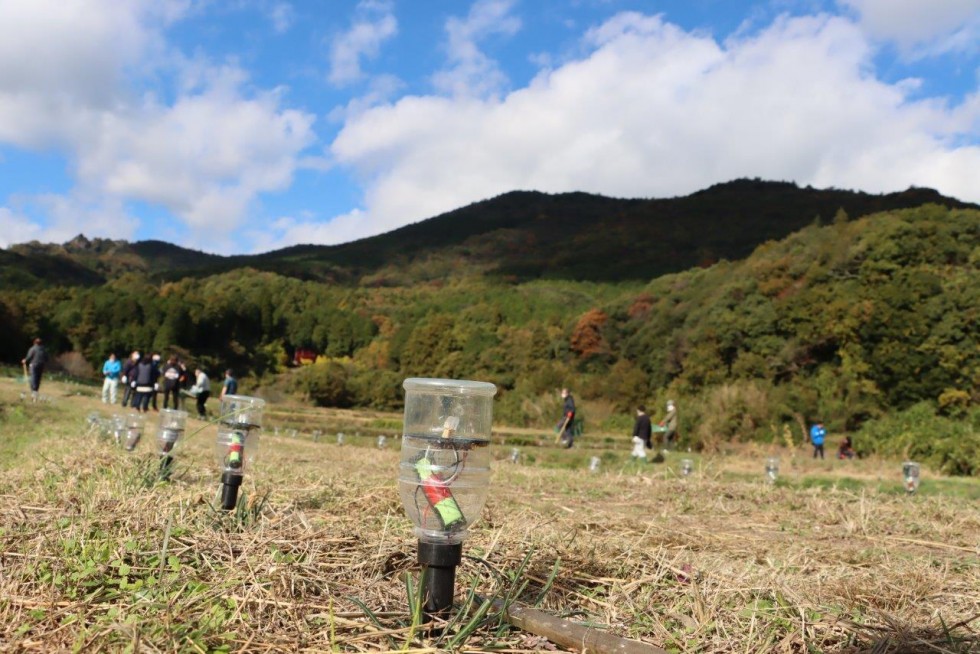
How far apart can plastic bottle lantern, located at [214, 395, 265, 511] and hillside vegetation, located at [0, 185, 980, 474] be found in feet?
49.4

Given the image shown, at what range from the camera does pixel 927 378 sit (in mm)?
30516

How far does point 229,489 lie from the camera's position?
170 inches

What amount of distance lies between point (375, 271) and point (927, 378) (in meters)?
108

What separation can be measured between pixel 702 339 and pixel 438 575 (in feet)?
129

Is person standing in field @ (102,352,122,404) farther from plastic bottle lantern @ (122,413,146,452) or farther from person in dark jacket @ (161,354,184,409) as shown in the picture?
plastic bottle lantern @ (122,413,146,452)

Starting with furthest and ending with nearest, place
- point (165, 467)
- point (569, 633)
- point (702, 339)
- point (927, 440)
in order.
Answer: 1. point (702, 339)
2. point (927, 440)
3. point (165, 467)
4. point (569, 633)

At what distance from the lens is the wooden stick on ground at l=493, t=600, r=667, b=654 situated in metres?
2.54

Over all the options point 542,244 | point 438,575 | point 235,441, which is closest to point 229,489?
point 235,441

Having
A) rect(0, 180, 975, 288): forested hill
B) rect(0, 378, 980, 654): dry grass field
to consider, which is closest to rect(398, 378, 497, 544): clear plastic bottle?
rect(0, 378, 980, 654): dry grass field

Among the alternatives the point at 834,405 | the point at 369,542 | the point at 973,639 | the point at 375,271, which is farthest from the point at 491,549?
the point at 375,271

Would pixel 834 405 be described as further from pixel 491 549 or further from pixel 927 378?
pixel 491 549

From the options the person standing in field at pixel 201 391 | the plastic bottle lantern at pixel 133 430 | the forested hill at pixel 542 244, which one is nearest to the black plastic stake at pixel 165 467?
the plastic bottle lantern at pixel 133 430

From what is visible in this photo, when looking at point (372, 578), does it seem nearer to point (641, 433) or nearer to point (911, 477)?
point (911, 477)

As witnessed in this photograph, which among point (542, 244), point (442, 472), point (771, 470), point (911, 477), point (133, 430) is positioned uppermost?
point (542, 244)
